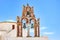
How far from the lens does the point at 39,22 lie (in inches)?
996

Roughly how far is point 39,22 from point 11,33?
331 centimetres

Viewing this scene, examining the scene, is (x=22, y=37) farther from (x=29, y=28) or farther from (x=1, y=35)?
(x=1, y=35)

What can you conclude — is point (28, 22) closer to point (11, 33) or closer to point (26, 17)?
point (26, 17)

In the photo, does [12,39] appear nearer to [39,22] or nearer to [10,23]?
[39,22]

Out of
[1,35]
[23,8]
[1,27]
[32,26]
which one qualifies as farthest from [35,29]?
[1,27]

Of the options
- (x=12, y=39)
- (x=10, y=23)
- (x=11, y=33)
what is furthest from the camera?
(x=10, y=23)

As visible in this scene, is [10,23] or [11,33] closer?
[11,33]

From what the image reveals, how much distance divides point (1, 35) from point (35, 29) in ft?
13.1

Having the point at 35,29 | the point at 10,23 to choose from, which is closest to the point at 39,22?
the point at 35,29

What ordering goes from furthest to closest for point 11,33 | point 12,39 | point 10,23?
point 10,23 → point 11,33 → point 12,39

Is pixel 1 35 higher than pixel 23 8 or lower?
lower

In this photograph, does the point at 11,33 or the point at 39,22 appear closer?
the point at 39,22

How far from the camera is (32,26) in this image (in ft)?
81.4

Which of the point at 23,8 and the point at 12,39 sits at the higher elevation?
the point at 23,8
